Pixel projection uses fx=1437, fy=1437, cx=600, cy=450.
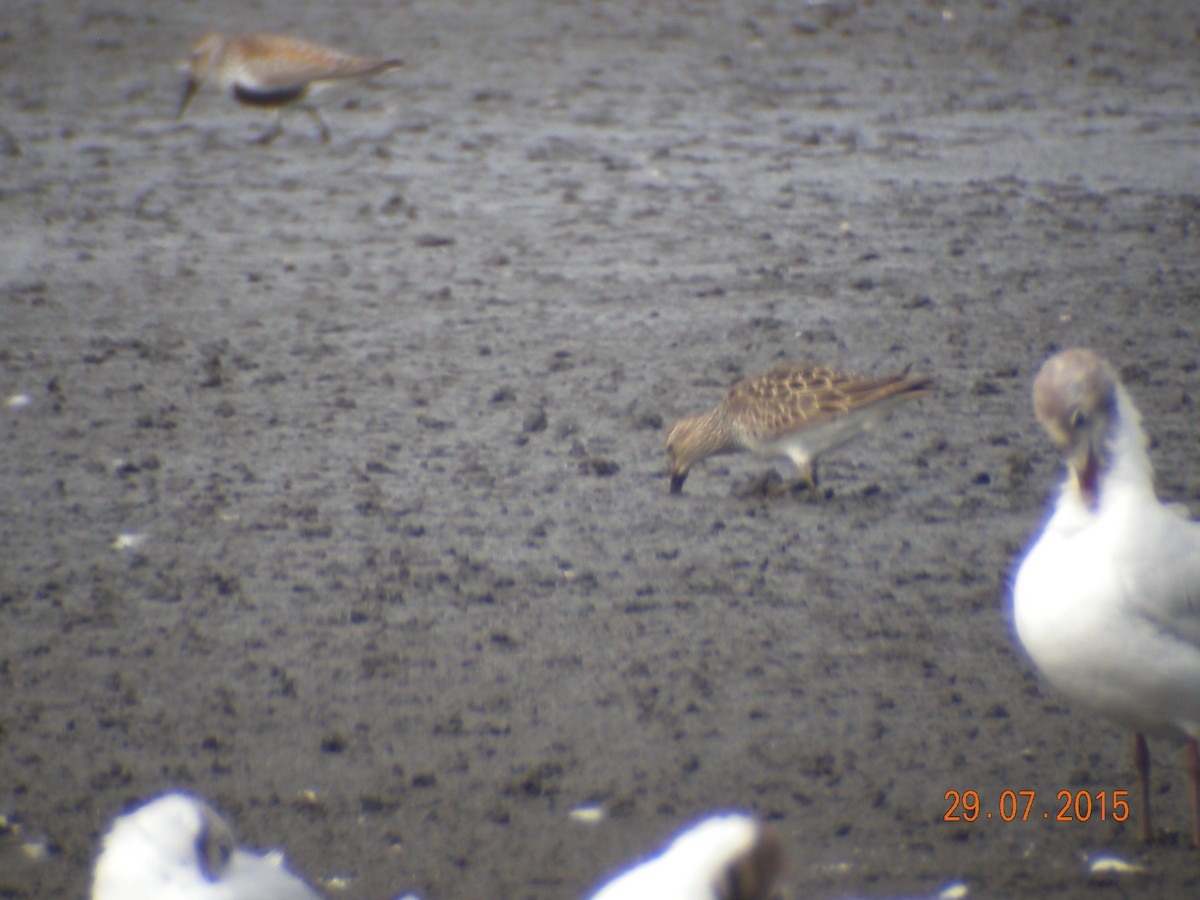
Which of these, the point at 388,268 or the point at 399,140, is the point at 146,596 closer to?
the point at 388,268

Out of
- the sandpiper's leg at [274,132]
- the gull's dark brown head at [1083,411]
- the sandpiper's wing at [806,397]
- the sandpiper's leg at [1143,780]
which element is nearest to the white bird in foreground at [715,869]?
the gull's dark brown head at [1083,411]

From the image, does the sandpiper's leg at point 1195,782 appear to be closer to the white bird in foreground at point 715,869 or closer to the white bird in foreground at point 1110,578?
the white bird in foreground at point 1110,578

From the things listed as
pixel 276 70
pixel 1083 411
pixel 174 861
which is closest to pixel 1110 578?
pixel 1083 411

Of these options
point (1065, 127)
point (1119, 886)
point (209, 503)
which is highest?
point (1065, 127)

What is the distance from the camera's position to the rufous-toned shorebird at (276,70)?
10.5 metres

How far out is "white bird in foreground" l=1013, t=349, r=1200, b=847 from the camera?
9.93 feet

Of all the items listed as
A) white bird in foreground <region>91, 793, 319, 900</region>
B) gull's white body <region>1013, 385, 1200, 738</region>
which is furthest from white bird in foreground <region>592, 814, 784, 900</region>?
gull's white body <region>1013, 385, 1200, 738</region>

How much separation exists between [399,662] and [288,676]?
31cm

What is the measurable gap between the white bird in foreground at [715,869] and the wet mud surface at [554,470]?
95 cm

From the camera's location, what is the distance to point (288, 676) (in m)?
4.05

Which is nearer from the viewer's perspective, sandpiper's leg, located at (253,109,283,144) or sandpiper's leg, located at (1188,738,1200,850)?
sandpiper's leg, located at (1188,738,1200,850)

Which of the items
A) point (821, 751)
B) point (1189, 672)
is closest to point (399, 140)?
point (821, 751)

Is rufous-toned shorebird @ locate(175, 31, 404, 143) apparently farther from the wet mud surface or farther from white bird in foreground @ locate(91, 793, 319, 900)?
white bird in foreground @ locate(91, 793, 319, 900)

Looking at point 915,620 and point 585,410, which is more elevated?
point 585,410
